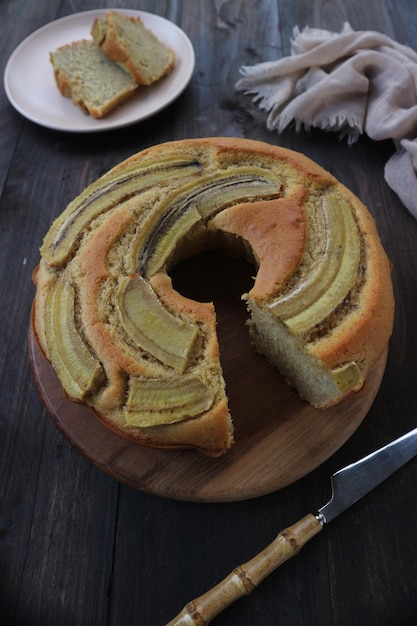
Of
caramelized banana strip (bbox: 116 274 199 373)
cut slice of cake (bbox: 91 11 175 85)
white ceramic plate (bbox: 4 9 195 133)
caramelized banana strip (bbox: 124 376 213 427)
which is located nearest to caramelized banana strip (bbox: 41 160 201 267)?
caramelized banana strip (bbox: 116 274 199 373)

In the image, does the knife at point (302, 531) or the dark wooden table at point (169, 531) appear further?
the dark wooden table at point (169, 531)

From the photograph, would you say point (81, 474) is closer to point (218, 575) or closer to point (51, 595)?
point (51, 595)

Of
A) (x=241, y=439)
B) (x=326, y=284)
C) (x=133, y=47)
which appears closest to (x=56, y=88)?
(x=133, y=47)

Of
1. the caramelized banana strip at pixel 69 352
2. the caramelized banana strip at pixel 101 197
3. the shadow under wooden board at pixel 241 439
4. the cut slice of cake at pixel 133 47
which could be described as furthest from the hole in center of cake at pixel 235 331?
the cut slice of cake at pixel 133 47

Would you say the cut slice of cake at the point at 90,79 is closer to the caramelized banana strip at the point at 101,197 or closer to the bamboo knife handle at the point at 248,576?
the caramelized banana strip at the point at 101,197

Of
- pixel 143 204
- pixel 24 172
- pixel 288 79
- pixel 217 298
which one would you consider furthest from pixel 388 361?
pixel 24 172

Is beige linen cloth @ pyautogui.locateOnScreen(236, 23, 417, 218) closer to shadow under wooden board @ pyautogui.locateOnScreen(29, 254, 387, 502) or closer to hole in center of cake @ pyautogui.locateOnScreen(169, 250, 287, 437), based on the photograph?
hole in center of cake @ pyautogui.locateOnScreen(169, 250, 287, 437)

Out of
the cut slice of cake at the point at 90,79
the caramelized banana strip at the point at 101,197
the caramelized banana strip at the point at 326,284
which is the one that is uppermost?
the cut slice of cake at the point at 90,79

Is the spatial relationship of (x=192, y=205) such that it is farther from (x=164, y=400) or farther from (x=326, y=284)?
(x=164, y=400)
